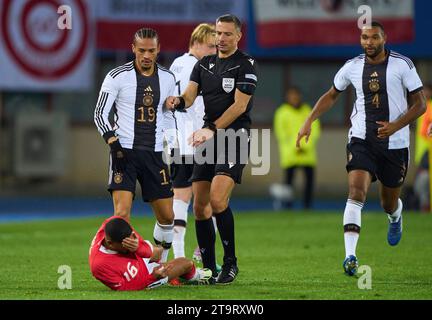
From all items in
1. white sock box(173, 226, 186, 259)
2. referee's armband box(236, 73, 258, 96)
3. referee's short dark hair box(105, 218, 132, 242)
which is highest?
referee's armband box(236, 73, 258, 96)

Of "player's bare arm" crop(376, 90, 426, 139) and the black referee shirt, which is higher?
the black referee shirt

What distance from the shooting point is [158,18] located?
951 inches

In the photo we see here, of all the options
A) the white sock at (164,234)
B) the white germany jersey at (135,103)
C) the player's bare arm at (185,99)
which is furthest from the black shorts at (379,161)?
the white germany jersey at (135,103)

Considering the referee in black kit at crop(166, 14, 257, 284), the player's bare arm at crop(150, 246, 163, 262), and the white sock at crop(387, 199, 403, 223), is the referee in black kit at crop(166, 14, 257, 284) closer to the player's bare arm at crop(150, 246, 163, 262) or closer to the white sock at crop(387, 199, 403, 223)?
the player's bare arm at crop(150, 246, 163, 262)

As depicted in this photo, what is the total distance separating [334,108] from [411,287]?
16.5 metres

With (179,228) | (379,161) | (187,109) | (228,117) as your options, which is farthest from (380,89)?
(179,228)

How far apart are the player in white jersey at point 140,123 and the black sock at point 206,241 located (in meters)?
0.32

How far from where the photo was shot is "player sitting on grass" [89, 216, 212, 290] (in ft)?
31.9

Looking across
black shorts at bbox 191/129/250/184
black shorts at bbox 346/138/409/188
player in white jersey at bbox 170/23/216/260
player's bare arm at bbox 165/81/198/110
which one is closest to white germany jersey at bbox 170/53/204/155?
player in white jersey at bbox 170/23/216/260

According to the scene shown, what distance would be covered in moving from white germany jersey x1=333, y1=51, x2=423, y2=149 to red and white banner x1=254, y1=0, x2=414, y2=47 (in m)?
12.7

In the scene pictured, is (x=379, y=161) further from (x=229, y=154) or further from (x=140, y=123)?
(x=140, y=123)

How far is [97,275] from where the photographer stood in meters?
9.81

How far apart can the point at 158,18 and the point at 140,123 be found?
44.6 ft
